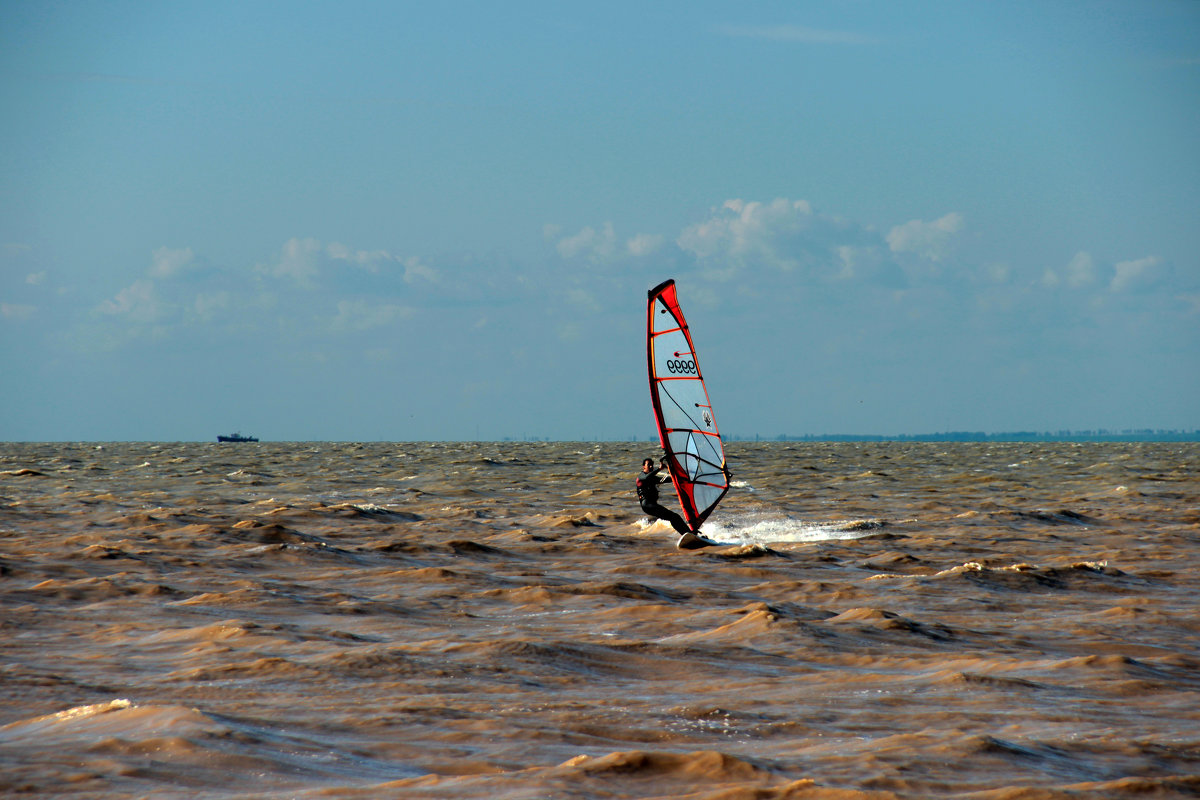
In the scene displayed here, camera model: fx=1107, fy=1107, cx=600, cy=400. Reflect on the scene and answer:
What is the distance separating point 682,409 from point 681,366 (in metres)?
0.81

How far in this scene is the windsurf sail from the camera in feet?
67.2

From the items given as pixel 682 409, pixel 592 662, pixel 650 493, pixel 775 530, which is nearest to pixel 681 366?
pixel 682 409

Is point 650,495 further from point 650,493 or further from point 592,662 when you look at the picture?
point 592,662

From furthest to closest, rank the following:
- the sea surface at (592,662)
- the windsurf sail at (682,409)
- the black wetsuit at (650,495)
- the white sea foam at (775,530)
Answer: the white sea foam at (775,530)
the windsurf sail at (682,409)
the black wetsuit at (650,495)
the sea surface at (592,662)

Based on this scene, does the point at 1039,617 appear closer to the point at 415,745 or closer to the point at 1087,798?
the point at 1087,798

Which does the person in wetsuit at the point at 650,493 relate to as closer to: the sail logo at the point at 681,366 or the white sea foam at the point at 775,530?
the white sea foam at the point at 775,530

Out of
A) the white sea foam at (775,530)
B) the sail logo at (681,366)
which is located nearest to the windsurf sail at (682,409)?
the sail logo at (681,366)

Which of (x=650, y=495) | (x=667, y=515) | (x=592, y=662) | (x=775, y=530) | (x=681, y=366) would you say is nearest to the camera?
(x=592, y=662)

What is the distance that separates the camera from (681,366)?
68.1ft

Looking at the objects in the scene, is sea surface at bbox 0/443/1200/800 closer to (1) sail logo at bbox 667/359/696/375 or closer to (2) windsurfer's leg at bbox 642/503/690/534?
(2) windsurfer's leg at bbox 642/503/690/534

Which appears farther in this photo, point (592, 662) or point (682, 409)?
point (682, 409)

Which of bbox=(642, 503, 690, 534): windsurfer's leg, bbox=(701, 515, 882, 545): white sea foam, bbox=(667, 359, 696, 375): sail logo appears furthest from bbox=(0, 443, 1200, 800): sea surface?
bbox=(667, 359, 696, 375): sail logo

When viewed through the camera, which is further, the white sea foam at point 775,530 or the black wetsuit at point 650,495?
the white sea foam at point 775,530

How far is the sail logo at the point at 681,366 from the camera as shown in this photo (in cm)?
2061
